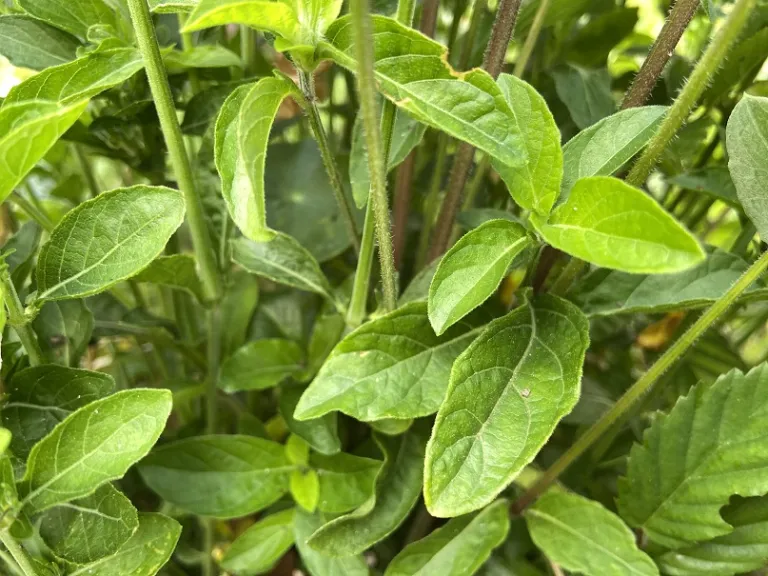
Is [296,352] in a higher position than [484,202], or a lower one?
lower

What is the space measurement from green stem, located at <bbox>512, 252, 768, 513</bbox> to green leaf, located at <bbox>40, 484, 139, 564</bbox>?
255 mm

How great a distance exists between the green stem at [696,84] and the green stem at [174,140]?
0.83 feet

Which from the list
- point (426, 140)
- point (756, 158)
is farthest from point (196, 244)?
point (756, 158)

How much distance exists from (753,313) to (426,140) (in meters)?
0.36

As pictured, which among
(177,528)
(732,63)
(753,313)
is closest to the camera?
(177,528)

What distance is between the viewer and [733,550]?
17.4 inches

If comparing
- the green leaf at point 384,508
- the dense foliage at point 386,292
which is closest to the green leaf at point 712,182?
the dense foliage at point 386,292

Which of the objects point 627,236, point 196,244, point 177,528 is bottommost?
point 177,528

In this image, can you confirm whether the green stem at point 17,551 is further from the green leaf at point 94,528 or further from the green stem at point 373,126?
the green stem at point 373,126

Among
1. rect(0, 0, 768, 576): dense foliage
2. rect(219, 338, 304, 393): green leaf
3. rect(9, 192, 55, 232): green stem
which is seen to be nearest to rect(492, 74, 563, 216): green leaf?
rect(0, 0, 768, 576): dense foliage

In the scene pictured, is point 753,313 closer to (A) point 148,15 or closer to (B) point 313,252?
(B) point 313,252

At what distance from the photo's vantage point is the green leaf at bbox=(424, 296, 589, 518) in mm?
324

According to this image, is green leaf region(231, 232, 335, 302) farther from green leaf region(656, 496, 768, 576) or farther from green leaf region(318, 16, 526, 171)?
green leaf region(656, 496, 768, 576)

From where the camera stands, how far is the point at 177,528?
1.27ft
